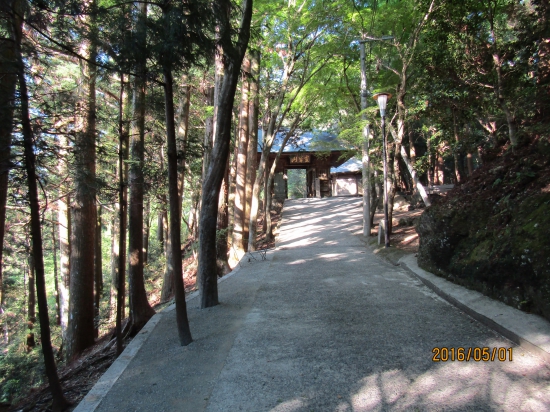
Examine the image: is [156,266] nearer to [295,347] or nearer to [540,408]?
[295,347]

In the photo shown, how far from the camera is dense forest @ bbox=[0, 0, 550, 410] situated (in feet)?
15.8

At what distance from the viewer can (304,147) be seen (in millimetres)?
27578

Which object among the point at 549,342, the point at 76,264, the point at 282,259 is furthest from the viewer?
the point at 282,259

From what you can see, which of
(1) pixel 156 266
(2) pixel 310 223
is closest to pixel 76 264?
(2) pixel 310 223

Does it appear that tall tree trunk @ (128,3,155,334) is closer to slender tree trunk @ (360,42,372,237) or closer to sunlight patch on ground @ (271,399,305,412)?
sunlight patch on ground @ (271,399,305,412)

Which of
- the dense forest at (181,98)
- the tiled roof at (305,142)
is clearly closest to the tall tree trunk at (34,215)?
the dense forest at (181,98)

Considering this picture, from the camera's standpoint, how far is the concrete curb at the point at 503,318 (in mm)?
3936

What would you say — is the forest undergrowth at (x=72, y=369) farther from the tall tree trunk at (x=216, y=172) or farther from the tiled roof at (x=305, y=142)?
the tiled roof at (x=305, y=142)

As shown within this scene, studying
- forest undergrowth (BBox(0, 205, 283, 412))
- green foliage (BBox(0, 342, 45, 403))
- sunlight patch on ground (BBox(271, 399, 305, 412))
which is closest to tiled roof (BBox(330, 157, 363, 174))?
forest undergrowth (BBox(0, 205, 283, 412))

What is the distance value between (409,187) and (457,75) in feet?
54.0

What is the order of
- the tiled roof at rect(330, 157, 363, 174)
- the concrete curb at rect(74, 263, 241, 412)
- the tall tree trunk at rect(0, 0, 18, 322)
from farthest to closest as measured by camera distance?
the tiled roof at rect(330, 157, 363, 174) < the tall tree trunk at rect(0, 0, 18, 322) < the concrete curb at rect(74, 263, 241, 412)
